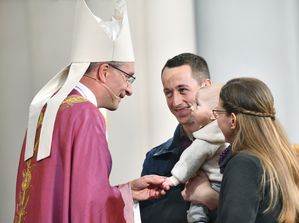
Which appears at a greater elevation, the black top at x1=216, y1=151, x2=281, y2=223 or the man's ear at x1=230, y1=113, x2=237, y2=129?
the man's ear at x1=230, y1=113, x2=237, y2=129

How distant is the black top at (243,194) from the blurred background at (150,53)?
1.51 metres

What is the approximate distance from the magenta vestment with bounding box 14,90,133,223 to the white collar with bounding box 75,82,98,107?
72 mm

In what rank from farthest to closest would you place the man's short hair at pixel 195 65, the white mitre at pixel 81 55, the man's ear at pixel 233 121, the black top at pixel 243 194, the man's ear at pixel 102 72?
the man's short hair at pixel 195 65, the man's ear at pixel 102 72, the white mitre at pixel 81 55, the man's ear at pixel 233 121, the black top at pixel 243 194

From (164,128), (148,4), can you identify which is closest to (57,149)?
(164,128)

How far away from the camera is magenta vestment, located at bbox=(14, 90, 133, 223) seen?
6.37 feet

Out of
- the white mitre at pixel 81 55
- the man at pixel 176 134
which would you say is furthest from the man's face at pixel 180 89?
the white mitre at pixel 81 55

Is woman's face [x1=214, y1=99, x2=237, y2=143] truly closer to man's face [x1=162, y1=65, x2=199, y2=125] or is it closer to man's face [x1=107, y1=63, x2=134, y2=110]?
man's face [x1=107, y1=63, x2=134, y2=110]

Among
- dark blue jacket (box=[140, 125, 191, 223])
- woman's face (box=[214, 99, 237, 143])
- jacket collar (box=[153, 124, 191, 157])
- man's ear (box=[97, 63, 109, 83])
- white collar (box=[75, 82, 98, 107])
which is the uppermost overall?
man's ear (box=[97, 63, 109, 83])

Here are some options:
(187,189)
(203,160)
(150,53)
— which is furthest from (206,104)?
(150,53)

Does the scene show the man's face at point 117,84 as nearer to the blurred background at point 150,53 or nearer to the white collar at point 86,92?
the white collar at point 86,92

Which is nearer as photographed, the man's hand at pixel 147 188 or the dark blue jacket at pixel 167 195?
the man's hand at pixel 147 188

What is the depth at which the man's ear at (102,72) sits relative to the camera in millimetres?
2184

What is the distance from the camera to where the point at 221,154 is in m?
1.96

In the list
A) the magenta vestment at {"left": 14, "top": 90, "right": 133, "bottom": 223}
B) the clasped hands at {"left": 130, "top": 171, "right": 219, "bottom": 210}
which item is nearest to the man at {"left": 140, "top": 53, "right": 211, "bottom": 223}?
the clasped hands at {"left": 130, "top": 171, "right": 219, "bottom": 210}
